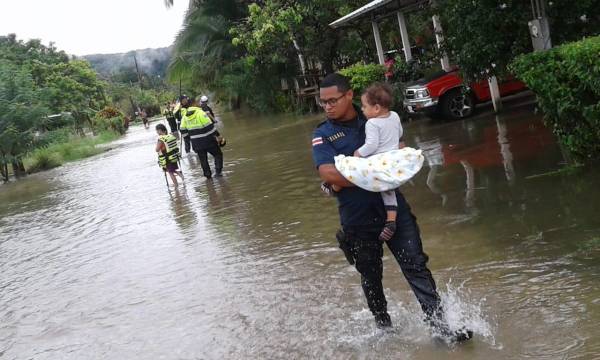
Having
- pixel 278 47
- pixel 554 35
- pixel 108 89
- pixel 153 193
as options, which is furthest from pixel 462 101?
pixel 108 89

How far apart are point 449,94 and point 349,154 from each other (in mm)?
10876

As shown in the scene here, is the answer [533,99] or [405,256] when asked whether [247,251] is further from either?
[533,99]

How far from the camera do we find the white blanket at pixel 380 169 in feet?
12.1

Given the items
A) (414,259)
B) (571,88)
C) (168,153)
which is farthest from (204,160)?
(414,259)

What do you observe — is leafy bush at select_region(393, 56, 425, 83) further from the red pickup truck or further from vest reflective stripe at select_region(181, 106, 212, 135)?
vest reflective stripe at select_region(181, 106, 212, 135)

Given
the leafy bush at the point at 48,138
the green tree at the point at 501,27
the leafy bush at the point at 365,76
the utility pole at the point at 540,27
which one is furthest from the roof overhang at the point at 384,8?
the leafy bush at the point at 48,138

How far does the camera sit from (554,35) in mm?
9508

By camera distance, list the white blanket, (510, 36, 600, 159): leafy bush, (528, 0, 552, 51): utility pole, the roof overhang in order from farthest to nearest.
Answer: the roof overhang → (528, 0, 552, 51): utility pole → (510, 36, 600, 159): leafy bush → the white blanket

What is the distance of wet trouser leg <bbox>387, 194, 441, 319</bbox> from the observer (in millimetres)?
3938

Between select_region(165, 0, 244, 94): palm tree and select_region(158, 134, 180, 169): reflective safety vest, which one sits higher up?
select_region(165, 0, 244, 94): palm tree

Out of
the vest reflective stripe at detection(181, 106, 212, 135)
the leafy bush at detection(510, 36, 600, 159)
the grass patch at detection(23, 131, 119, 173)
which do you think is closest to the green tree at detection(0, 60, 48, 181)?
the grass patch at detection(23, 131, 119, 173)

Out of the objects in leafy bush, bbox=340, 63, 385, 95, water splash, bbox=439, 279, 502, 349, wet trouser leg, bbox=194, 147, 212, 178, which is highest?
leafy bush, bbox=340, 63, 385, 95

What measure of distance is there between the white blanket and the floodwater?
3.27 feet

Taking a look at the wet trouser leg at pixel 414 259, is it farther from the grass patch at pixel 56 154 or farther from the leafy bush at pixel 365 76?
the grass patch at pixel 56 154
